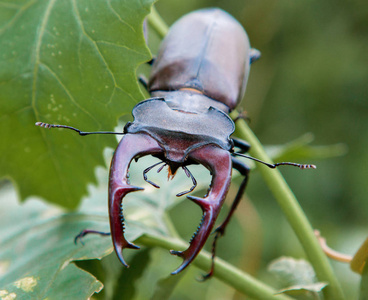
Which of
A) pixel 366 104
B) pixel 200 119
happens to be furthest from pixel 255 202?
pixel 200 119

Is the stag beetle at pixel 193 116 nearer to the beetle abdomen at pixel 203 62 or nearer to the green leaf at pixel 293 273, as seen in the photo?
the beetle abdomen at pixel 203 62

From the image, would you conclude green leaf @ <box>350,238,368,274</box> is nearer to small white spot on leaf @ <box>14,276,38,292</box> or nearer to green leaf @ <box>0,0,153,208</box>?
green leaf @ <box>0,0,153,208</box>

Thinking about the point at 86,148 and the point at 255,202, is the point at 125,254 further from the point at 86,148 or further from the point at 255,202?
the point at 255,202

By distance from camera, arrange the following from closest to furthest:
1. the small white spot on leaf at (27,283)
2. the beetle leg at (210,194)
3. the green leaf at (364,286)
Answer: the beetle leg at (210,194)
the small white spot on leaf at (27,283)
the green leaf at (364,286)

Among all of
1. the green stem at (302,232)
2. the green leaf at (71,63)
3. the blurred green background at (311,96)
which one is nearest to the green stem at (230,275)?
the green stem at (302,232)

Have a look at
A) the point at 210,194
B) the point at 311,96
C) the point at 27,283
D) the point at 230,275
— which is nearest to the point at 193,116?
the point at 210,194

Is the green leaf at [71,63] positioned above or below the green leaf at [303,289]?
above

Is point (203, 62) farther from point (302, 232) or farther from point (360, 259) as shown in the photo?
point (360, 259)
